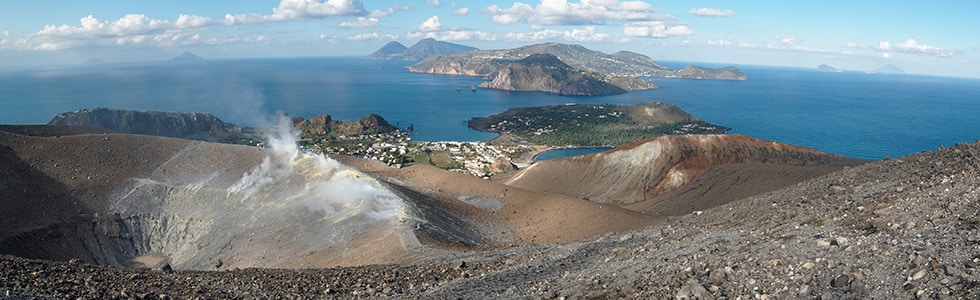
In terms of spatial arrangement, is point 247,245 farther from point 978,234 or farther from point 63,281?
point 978,234

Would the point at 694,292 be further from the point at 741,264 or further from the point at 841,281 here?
the point at 841,281

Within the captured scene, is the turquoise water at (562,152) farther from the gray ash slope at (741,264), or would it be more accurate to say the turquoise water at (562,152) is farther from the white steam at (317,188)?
the gray ash slope at (741,264)

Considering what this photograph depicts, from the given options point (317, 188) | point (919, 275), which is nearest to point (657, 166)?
point (317, 188)

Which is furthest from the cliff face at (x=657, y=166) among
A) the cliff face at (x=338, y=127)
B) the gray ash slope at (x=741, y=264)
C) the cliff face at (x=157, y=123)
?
the cliff face at (x=338, y=127)

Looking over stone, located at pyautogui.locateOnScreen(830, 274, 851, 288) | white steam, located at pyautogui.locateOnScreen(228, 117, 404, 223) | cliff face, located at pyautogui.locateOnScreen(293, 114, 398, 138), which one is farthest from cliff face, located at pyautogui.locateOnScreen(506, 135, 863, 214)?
cliff face, located at pyautogui.locateOnScreen(293, 114, 398, 138)

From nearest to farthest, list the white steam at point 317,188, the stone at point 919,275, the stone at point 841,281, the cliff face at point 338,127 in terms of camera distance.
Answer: the stone at point 919,275 → the stone at point 841,281 → the white steam at point 317,188 → the cliff face at point 338,127

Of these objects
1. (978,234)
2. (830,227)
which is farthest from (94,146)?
(978,234)

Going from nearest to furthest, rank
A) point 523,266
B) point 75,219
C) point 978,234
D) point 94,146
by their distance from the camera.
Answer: point 978,234, point 523,266, point 75,219, point 94,146

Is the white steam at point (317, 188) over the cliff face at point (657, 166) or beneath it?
over

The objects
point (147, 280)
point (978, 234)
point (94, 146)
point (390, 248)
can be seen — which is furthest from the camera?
point (94, 146)
